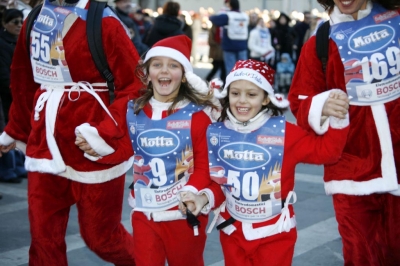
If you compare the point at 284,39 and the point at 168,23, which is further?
the point at 284,39

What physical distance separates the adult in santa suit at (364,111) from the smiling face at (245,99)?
24cm

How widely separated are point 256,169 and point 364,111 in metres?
0.72

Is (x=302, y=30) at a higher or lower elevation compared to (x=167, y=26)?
lower

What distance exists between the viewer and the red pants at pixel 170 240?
3977 mm

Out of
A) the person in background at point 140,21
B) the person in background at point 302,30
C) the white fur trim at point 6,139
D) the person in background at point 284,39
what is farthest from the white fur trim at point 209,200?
the person in background at point 302,30

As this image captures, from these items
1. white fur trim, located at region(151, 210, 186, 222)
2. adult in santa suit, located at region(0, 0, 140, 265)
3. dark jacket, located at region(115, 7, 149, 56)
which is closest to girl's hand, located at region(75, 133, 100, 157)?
adult in santa suit, located at region(0, 0, 140, 265)

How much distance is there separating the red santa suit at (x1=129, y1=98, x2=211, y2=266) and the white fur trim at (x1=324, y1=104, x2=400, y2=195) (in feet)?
2.63

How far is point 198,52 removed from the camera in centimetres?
2436

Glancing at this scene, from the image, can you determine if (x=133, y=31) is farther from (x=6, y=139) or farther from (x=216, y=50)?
(x=6, y=139)

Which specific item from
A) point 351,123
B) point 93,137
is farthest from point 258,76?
point 93,137

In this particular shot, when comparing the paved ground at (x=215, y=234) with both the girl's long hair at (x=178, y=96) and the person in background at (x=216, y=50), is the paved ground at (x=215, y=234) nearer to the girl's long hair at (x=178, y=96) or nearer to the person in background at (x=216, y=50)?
the girl's long hair at (x=178, y=96)

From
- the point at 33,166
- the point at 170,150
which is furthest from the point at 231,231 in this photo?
the point at 33,166

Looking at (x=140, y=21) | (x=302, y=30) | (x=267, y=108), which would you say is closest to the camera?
(x=267, y=108)

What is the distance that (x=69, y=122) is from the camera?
4.32m
